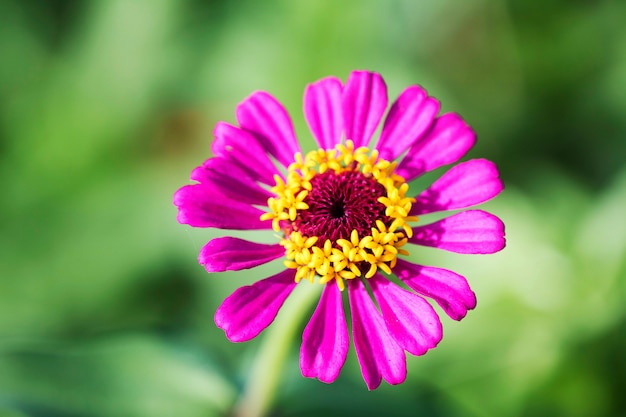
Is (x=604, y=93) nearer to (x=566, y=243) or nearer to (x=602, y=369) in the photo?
(x=566, y=243)

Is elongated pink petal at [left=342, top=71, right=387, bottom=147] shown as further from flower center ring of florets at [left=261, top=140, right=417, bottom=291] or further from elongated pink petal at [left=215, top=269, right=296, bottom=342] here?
elongated pink petal at [left=215, top=269, right=296, bottom=342]

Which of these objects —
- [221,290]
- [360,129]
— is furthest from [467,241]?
[221,290]

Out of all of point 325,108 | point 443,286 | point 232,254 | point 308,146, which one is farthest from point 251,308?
point 308,146

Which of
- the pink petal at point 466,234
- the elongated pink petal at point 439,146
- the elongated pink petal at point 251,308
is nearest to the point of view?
the elongated pink petal at point 251,308

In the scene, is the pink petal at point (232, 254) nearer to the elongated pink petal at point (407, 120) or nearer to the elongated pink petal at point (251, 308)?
the elongated pink petal at point (251, 308)

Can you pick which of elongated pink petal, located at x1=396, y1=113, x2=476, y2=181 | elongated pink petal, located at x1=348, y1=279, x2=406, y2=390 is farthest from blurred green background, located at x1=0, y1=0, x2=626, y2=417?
elongated pink petal, located at x1=396, y1=113, x2=476, y2=181

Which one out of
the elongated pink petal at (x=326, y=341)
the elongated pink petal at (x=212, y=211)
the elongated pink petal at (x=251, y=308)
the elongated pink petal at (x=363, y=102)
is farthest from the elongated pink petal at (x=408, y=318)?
the elongated pink petal at (x=363, y=102)
